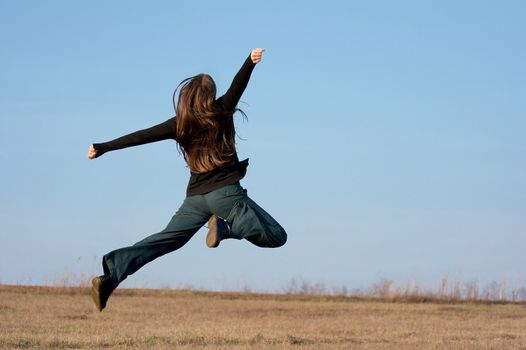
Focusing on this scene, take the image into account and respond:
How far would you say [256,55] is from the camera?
27.8 feet

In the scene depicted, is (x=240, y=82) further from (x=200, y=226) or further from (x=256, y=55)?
(x=200, y=226)

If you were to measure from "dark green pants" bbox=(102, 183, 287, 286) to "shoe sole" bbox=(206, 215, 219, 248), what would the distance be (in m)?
0.10

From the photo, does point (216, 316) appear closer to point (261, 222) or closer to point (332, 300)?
point (332, 300)

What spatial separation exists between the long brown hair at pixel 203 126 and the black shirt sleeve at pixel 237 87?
0.20ft

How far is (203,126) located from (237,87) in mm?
522

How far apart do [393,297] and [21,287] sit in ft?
36.5

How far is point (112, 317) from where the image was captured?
19.6m

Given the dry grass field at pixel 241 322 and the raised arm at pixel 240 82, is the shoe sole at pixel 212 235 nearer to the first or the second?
the raised arm at pixel 240 82

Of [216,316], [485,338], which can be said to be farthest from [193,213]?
[216,316]

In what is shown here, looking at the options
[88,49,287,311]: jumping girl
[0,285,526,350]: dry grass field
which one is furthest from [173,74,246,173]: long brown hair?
[0,285,526,350]: dry grass field

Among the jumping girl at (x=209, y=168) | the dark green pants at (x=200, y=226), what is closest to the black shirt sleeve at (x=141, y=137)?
the jumping girl at (x=209, y=168)

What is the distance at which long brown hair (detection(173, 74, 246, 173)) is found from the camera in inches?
343

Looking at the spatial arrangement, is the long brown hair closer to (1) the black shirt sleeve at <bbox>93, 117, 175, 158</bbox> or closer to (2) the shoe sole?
(1) the black shirt sleeve at <bbox>93, 117, 175, 158</bbox>

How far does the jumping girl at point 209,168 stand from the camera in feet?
28.7
